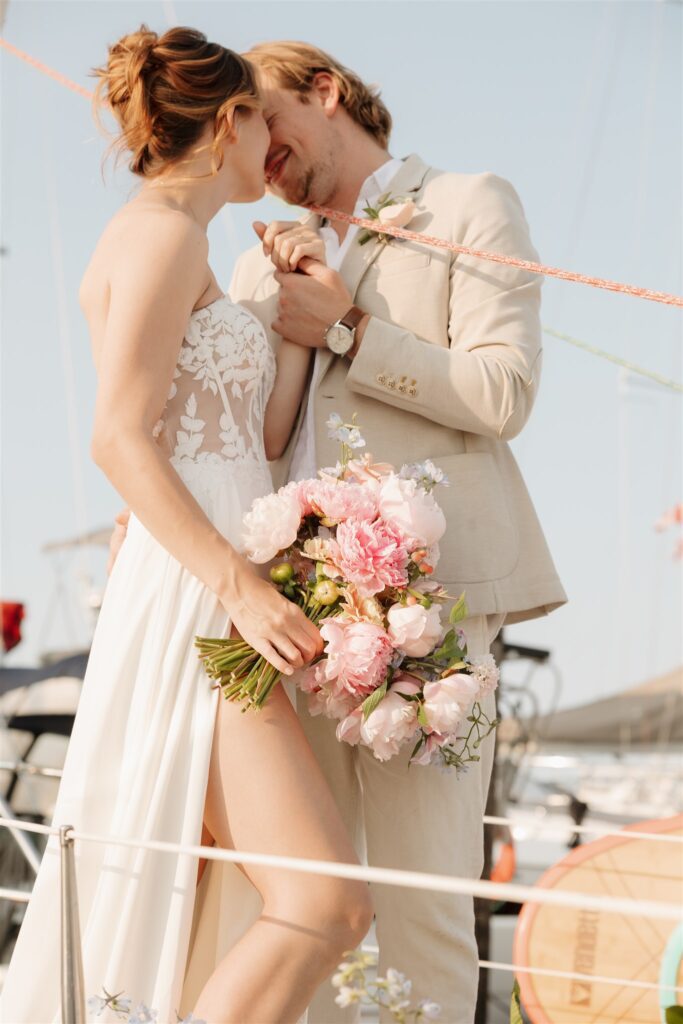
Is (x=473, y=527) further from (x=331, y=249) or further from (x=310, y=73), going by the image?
(x=310, y=73)

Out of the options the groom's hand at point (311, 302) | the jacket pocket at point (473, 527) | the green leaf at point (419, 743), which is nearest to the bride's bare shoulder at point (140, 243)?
the groom's hand at point (311, 302)

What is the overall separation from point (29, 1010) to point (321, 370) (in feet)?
4.18

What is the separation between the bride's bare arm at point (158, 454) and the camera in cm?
188

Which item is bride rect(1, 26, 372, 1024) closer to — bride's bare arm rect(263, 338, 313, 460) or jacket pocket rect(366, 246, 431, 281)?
bride's bare arm rect(263, 338, 313, 460)

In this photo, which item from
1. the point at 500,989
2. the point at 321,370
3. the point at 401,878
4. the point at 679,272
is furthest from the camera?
the point at 679,272

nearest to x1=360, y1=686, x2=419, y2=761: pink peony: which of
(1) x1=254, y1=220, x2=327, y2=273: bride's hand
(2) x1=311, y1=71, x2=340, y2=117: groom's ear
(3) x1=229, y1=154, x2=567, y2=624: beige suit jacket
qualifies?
(3) x1=229, y1=154, x2=567, y2=624: beige suit jacket

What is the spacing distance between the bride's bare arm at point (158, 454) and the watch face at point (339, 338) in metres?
0.42

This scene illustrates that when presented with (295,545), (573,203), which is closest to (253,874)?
(295,545)

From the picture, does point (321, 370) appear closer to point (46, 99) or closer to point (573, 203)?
point (46, 99)

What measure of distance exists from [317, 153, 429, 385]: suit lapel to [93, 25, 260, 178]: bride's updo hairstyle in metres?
0.40

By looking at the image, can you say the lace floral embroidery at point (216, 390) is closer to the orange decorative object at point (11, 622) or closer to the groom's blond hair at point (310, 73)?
the groom's blond hair at point (310, 73)

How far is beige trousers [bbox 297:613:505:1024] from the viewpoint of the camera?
2148 mm

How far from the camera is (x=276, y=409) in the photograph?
94.2 inches

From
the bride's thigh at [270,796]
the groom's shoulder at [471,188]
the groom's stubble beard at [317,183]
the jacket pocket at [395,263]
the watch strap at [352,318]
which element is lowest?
the bride's thigh at [270,796]
